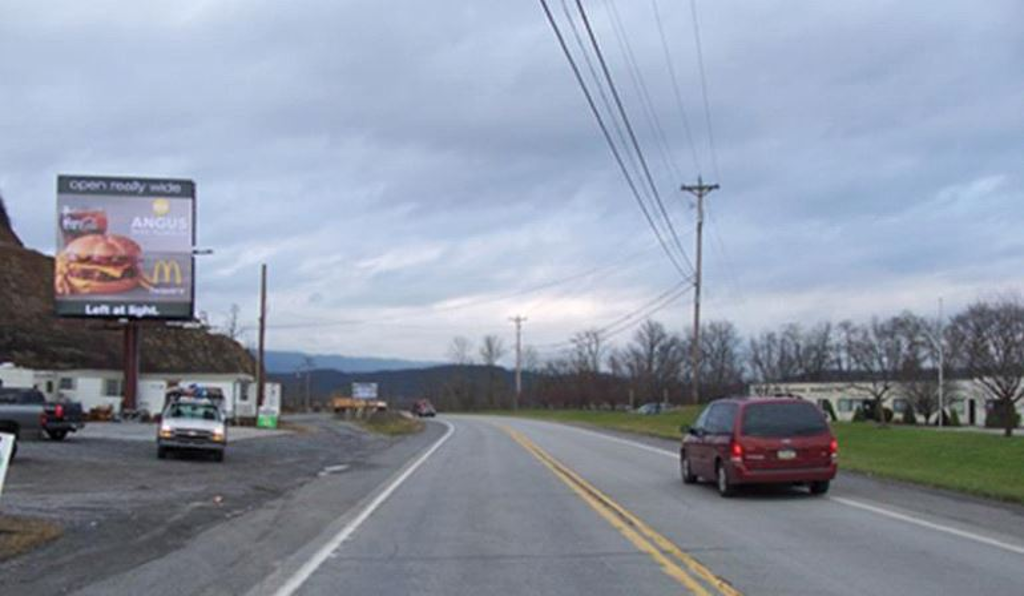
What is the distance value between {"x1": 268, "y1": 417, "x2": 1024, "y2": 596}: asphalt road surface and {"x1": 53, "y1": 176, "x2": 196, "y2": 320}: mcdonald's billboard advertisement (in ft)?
100

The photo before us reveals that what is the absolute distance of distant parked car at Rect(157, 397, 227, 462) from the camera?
28062 millimetres

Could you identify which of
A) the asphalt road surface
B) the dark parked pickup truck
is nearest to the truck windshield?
the dark parked pickup truck

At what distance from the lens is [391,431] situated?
2231 inches

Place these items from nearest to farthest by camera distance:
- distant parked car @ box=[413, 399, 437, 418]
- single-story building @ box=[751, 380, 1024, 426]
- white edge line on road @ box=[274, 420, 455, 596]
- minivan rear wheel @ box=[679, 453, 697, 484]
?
white edge line on road @ box=[274, 420, 455, 596]
minivan rear wheel @ box=[679, 453, 697, 484]
single-story building @ box=[751, 380, 1024, 426]
distant parked car @ box=[413, 399, 437, 418]

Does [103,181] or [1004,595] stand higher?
[103,181]

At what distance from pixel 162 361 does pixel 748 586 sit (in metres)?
78.3

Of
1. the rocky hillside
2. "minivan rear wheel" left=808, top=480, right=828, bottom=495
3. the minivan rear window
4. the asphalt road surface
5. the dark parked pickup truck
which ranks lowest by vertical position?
the asphalt road surface

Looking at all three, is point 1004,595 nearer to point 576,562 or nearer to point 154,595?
point 576,562

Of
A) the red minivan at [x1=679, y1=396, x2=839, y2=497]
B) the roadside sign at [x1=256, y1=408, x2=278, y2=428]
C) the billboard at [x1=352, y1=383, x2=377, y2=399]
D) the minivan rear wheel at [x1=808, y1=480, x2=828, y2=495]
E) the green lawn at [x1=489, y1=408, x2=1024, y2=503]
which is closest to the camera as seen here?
the red minivan at [x1=679, y1=396, x2=839, y2=497]

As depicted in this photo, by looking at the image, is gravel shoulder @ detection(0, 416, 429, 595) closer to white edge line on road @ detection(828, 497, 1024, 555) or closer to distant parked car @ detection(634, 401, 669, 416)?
white edge line on road @ detection(828, 497, 1024, 555)

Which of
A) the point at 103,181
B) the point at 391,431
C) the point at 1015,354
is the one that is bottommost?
the point at 391,431

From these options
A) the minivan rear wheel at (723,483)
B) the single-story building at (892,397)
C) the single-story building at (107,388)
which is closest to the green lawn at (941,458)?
the minivan rear wheel at (723,483)

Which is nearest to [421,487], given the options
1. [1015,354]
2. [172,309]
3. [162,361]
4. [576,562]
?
[576,562]

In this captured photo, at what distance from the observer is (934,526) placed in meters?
13.5
